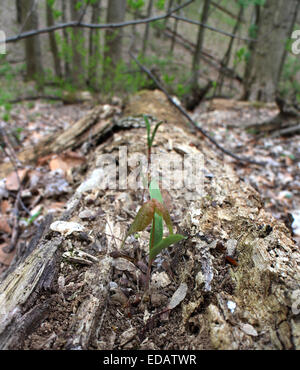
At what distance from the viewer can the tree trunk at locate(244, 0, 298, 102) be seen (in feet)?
23.3

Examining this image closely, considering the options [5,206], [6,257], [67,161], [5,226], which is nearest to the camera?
[6,257]

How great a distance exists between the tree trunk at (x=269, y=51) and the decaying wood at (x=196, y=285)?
24.3 feet

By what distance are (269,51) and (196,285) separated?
8.54 metres

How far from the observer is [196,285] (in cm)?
110

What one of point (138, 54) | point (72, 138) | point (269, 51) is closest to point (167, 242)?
point (72, 138)

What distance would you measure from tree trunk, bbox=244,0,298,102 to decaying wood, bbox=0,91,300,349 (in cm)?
741

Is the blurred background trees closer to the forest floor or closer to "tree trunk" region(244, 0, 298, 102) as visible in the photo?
"tree trunk" region(244, 0, 298, 102)

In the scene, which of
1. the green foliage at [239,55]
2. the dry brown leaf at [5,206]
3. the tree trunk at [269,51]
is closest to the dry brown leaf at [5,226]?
the dry brown leaf at [5,206]

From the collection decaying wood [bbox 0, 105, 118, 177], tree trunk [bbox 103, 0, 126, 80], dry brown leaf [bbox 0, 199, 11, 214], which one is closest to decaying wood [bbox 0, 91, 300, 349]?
dry brown leaf [bbox 0, 199, 11, 214]

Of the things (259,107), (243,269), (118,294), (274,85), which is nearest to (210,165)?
(243,269)

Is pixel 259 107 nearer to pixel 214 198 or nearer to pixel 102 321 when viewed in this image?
pixel 214 198

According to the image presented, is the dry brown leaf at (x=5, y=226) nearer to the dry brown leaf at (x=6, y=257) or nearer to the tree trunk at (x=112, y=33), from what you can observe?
the dry brown leaf at (x=6, y=257)

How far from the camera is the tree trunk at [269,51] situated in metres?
7.09

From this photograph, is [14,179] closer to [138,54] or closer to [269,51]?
[138,54]
